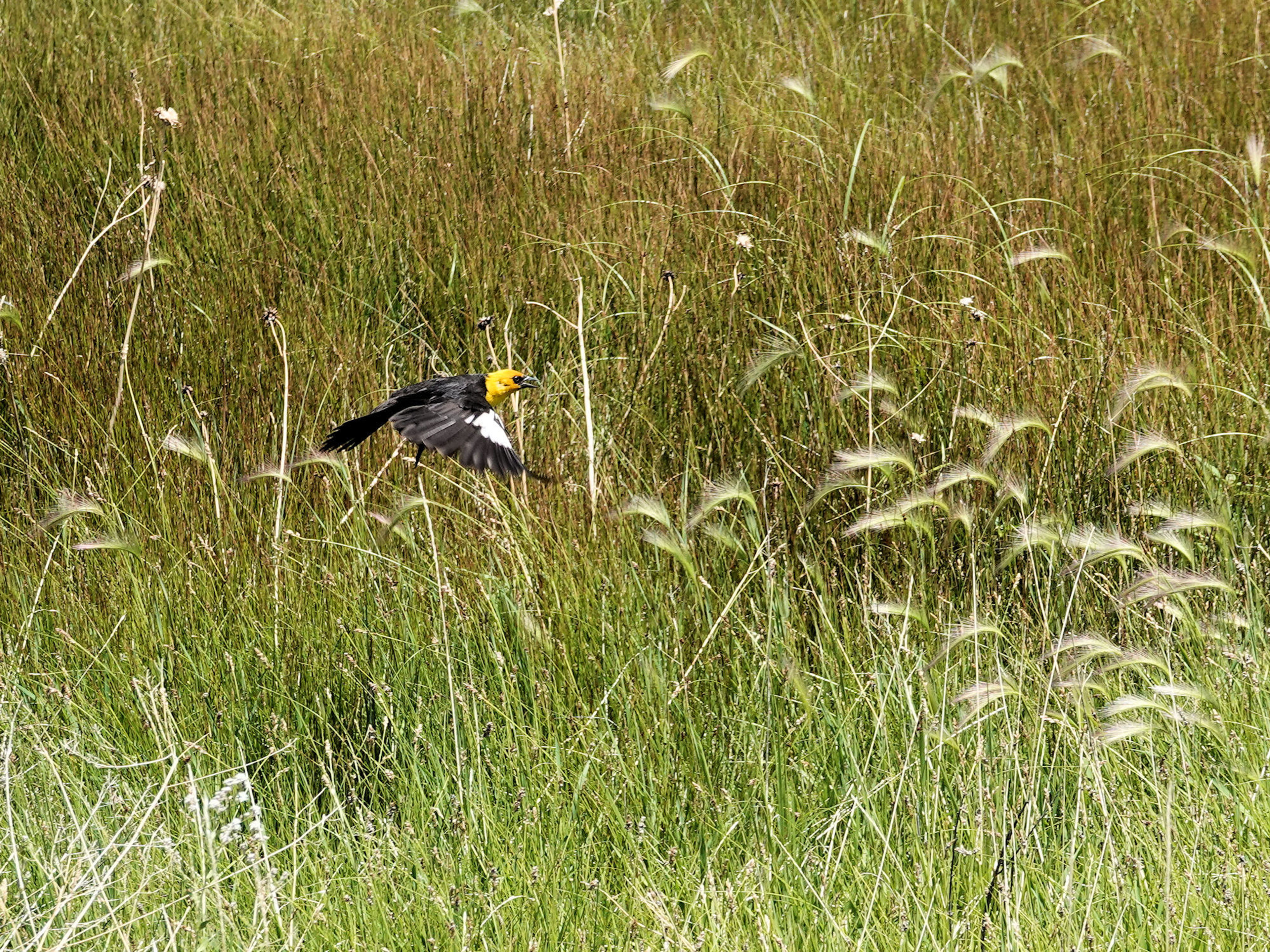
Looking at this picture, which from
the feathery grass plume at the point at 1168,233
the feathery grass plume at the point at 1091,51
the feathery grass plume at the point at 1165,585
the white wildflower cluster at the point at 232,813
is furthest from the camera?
the feathery grass plume at the point at 1091,51

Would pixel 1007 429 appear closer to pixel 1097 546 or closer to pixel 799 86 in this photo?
pixel 1097 546

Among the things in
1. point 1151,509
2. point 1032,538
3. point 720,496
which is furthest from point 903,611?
point 1151,509

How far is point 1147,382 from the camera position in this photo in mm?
2664

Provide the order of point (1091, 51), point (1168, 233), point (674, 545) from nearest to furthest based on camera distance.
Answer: point (674, 545) < point (1168, 233) < point (1091, 51)

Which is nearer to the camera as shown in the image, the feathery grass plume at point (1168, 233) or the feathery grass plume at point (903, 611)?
the feathery grass plume at point (903, 611)

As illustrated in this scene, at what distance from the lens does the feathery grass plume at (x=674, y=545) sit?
2.22m

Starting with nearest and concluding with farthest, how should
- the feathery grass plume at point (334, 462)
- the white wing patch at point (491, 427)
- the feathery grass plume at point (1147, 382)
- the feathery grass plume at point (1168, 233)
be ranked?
the feathery grass plume at point (1147, 382) → the feathery grass plume at point (334, 462) → the white wing patch at point (491, 427) → the feathery grass plume at point (1168, 233)

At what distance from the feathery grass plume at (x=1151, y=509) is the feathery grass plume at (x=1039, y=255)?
590 millimetres

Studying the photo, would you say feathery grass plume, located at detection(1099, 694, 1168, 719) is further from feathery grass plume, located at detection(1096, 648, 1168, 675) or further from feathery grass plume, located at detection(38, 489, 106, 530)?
feathery grass plume, located at detection(38, 489, 106, 530)

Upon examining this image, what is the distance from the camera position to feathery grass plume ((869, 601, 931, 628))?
2.25 m

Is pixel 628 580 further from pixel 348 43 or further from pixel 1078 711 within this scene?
pixel 348 43

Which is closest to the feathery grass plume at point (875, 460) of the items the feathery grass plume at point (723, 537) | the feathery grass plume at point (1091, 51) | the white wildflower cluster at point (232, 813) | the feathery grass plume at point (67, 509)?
the feathery grass plume at point (723, 537)

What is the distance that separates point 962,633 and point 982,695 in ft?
0.62

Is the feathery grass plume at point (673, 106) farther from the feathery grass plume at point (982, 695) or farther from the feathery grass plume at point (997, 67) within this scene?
the feathery grass plume at point (982, 695)
